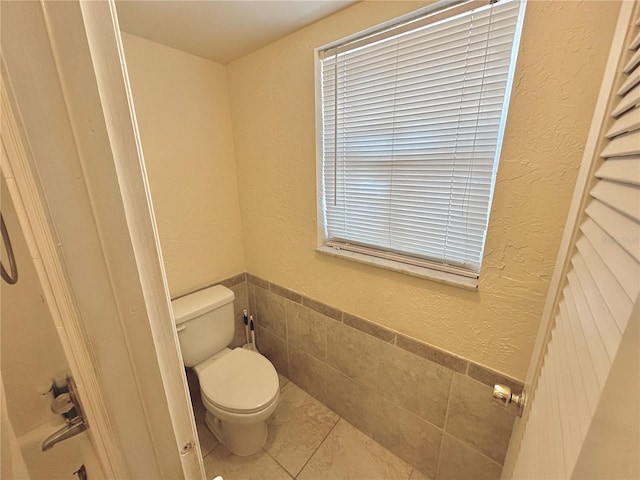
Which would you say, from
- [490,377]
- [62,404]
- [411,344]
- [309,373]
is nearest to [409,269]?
[411,344]

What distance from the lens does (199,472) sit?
0.53 metres

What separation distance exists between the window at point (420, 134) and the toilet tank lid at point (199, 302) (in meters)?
0.75

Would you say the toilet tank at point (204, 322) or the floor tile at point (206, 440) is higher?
the toilet tank at point (204, 322)

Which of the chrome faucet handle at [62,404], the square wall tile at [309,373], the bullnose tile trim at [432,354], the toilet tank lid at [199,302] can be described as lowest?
the square wall tile at [309,373]

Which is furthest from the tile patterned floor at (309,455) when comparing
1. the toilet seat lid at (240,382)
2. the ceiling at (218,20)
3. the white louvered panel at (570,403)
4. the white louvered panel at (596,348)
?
the ceiling at (218,20)

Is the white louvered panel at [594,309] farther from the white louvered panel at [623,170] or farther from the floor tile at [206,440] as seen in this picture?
the floor tile at [206,440]

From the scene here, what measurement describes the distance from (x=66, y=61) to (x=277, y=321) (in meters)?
1.65

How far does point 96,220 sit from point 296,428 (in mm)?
1659

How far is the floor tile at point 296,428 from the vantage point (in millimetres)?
1381

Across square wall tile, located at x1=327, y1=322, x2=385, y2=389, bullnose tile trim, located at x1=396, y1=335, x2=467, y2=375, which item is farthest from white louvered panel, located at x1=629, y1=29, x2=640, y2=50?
square wall tile, located at x1=327, y1=322, x2=385, y2=389

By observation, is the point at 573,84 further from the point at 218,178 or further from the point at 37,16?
the point at 218,178

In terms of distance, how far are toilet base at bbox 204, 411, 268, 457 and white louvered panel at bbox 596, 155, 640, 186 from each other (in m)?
1.60

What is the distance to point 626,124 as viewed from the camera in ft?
1.24

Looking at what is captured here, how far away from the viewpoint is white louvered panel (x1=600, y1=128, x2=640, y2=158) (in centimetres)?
34
